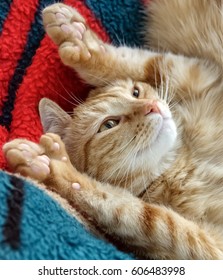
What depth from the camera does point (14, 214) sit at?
112 centimetres

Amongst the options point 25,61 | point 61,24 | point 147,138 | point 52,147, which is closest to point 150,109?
point 147,138

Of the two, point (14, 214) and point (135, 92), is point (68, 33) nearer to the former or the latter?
point (135, 92)

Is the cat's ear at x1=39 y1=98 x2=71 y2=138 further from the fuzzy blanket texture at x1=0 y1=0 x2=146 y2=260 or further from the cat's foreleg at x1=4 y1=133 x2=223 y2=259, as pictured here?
the cat's foreleg at x1=4 y1=133 x2=223 y2=259

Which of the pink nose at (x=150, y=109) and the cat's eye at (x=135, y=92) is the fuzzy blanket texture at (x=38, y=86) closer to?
the cat's eye at (x=135, y=92)

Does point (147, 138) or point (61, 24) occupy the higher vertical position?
point (61, 24)

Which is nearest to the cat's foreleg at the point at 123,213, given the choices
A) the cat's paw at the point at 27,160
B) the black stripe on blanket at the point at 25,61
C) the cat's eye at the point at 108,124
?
the cat's paw at the point at 27,160

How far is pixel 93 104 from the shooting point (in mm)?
1544

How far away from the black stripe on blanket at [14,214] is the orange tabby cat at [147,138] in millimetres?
98

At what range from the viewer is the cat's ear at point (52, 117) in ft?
5.03

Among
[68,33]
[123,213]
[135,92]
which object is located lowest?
[123,213]

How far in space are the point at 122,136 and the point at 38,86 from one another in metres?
0.38
